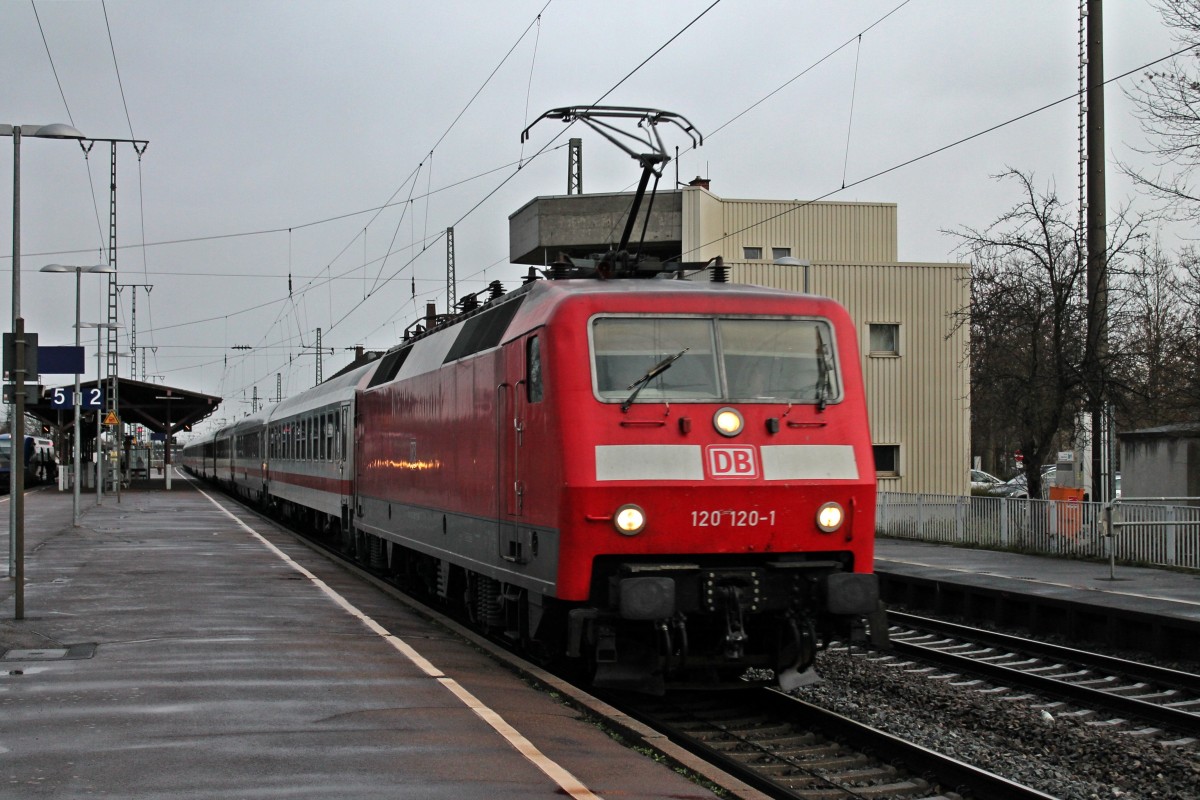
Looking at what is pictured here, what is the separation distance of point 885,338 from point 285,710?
29.0 meters

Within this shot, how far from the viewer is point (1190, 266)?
26.0 m

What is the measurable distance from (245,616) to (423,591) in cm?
455

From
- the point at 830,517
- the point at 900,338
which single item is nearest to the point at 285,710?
the point at 830,517

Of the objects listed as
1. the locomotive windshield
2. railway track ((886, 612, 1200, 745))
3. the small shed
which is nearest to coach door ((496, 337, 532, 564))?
the locomotive windshield

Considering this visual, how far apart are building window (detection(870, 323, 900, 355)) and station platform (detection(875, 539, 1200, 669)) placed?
12494mm

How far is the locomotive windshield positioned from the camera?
9.77 metres

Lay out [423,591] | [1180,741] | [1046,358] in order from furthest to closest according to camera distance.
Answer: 1. [1046,358]
2. [423,591]
3. [1180,741]

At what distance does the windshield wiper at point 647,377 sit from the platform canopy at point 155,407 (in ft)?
149

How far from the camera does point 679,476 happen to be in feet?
31.1

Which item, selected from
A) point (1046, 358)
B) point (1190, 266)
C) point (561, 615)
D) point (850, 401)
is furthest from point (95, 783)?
point (1190, 266)

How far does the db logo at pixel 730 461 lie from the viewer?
9.59 m

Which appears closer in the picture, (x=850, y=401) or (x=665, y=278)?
(x=850, y=401)

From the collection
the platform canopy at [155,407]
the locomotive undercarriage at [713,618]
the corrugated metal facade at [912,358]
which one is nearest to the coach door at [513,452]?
the locomotive undercarriage at [713,618]

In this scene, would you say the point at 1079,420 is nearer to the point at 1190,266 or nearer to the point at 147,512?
the point at 1190,266
